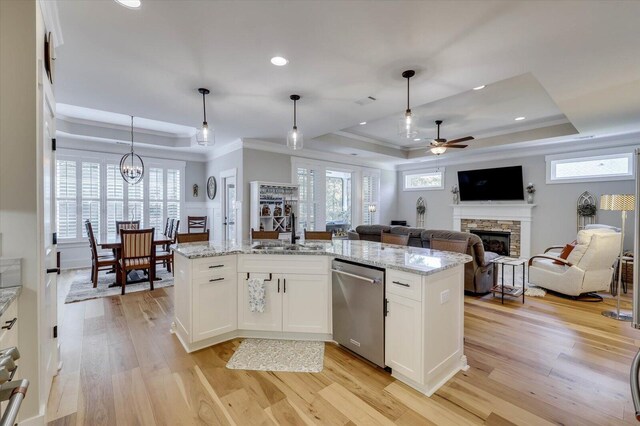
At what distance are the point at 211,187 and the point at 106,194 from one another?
2.26 meters

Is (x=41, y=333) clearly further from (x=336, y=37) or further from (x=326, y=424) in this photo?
(x=336, y=37)

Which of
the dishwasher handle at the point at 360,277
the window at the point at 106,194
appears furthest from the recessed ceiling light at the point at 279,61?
the window at the point at 106,194

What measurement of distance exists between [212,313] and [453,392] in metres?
2.24

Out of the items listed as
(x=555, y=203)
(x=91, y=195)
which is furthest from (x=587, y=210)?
(x=91, y=195)

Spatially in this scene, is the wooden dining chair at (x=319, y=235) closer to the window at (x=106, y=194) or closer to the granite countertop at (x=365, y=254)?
the granite countertop at (x=365, y=254)

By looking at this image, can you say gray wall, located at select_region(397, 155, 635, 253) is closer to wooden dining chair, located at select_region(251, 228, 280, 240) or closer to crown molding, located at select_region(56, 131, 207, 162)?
wooden dining chair, located at select_region(251, 228, 280, 240)

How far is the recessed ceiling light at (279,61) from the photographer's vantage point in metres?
2.85

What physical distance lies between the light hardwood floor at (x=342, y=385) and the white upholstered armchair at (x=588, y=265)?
110 cm

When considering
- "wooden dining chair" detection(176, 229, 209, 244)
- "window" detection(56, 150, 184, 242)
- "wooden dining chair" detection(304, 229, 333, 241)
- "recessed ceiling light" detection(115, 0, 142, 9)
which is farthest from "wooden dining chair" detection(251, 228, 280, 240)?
"window" detection(56, 150, 184, 242)

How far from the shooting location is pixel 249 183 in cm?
614

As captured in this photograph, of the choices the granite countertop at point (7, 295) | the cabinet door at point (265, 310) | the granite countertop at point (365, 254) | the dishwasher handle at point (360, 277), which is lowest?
the cabinet door at point (265, 310)

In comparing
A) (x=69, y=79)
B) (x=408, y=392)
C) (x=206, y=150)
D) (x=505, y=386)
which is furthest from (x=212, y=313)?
(x=206, y=150)

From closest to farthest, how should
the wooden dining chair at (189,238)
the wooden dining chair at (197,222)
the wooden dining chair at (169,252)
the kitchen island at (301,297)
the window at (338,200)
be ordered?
the kitchen island at (301,297) → the wooden dining chair at (189,238) → the wooden dining chair at (169,252) → the wooden dining chair at (197,222) → the window at (338,200)

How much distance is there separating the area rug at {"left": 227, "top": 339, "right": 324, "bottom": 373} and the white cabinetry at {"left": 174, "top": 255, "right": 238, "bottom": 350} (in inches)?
13.2
